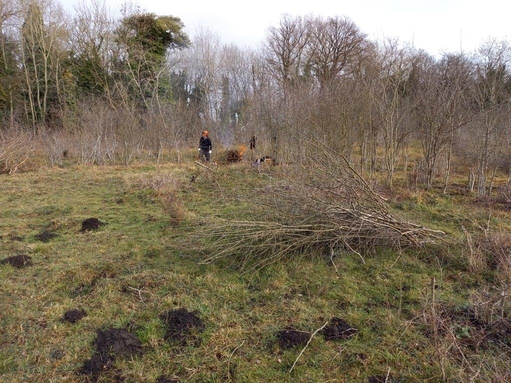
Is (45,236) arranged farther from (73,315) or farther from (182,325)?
(182,325)

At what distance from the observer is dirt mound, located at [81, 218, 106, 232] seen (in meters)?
5.95

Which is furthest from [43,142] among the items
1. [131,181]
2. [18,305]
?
[18,305]

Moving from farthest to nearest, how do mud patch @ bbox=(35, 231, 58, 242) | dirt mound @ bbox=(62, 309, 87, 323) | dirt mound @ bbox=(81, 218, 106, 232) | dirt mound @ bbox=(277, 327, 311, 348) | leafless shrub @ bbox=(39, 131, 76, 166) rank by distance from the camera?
1. leafless shrub @ bbox=(39, 131, 76, 166)
2. dirt mound @ bbox=(81, 218, 106, 232)
3. mud patch @ bbox=(35, 231, 58, 242)
4. dirt mound @ bbox=(62, 309, 87, 323)
5. dirt mound @ bbox=(277, 327, 311, 348)

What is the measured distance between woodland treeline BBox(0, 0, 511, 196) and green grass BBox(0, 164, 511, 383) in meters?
2.34

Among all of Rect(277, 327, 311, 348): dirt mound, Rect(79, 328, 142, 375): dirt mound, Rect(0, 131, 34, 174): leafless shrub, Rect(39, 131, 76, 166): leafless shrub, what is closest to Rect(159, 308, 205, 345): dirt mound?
Rect(79, 328, 142, 375): dirt mound

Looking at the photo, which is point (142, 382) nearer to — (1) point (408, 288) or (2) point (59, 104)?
(1) point (408, 288)

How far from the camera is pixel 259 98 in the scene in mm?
12055

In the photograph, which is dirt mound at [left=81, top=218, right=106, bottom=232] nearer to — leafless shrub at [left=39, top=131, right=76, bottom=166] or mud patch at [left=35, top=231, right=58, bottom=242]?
mud patch at [left=35, top=231, right=58, bottom=242]

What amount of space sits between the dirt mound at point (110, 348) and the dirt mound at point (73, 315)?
377 mm

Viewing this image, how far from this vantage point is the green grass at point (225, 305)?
2.71 metres

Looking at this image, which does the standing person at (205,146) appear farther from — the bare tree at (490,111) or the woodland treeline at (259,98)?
the bare tree at (490,111)

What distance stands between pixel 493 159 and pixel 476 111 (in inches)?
48.7

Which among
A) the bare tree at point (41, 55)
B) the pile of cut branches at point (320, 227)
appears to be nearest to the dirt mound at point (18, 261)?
the pile of cut branches at point (320, 227)

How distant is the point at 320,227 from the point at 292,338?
1.81 m
